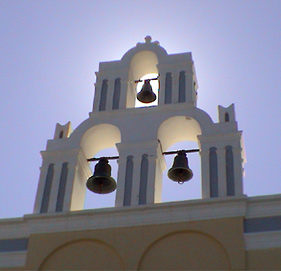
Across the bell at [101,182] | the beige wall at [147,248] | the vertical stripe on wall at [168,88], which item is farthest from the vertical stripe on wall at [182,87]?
the beige wall at [147,248]

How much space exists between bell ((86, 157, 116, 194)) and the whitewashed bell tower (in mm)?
258

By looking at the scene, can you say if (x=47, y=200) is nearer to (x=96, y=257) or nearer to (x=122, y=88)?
(x=96, y=257)

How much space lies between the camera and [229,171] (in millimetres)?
16141

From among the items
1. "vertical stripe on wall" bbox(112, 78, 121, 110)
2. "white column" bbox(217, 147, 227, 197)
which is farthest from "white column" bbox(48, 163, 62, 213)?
"white column" bbox(217, 147, 227, 197)

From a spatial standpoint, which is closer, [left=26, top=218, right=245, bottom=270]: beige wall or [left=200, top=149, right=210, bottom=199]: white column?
[left=26, top=218, right=245, bottom=270]: beige wall

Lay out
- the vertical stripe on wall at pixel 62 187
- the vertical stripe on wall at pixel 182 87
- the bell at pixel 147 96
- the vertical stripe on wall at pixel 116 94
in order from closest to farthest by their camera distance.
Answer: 1. the vertical stripe on wall at pixel 62 187
2. the vertical stripe on wall at pixel 182 87
3. the vertical stripe on wall at pixel 116 94
4. the bell at pixel 147 96

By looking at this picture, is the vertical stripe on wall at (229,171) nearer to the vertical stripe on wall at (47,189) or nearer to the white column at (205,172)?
the white column at (205,172)

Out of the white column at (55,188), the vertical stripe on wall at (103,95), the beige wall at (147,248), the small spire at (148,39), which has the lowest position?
the beige wall at (147,248)

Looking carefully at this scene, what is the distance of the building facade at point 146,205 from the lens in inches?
592

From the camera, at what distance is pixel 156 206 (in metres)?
15.6

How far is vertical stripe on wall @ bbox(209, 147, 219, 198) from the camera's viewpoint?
15.8 meters

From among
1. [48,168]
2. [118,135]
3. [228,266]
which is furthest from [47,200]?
[228,266]

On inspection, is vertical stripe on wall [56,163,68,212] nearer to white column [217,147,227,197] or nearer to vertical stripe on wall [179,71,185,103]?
vertical stripe on wall [179,71,185,103]

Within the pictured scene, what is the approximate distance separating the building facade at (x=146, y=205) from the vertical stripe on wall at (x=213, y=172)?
0.06 feet
